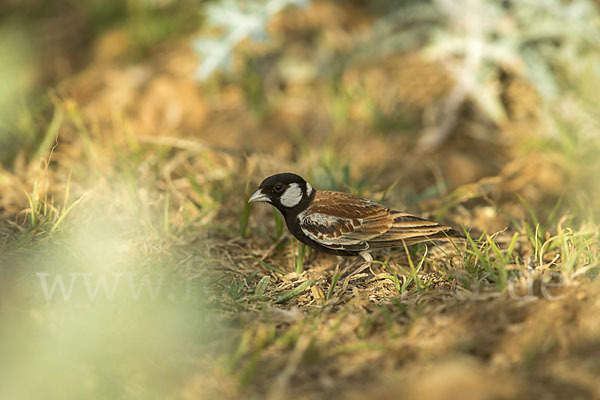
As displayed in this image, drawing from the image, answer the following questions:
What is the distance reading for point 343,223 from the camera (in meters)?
3.65

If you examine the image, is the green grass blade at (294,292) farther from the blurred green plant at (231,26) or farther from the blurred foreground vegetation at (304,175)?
the blurred green plant at (231,26)

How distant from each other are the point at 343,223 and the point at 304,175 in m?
1.24

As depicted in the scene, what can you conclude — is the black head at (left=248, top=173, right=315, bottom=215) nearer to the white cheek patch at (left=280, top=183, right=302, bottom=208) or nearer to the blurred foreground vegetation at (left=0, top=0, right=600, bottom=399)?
the white cheek patch at (left=280, top=183, right=302, bottom=208)

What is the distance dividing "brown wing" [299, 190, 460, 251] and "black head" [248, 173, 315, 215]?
94 millimetres

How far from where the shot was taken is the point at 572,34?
5.04 metres

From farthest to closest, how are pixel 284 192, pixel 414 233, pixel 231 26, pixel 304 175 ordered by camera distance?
pixel 231 26 < pixel 304 175 < pixel 284 192 < pixel 414 233

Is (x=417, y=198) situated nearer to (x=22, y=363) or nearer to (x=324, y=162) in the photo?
(x=324, y=162)

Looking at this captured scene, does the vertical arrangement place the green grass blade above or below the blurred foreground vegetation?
below

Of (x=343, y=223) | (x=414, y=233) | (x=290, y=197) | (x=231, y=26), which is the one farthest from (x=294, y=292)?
(x=231, y=26)

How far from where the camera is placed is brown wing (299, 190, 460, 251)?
3.58 meters

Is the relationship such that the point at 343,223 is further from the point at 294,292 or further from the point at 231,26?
the point at 231,26

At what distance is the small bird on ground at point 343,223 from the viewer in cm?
359

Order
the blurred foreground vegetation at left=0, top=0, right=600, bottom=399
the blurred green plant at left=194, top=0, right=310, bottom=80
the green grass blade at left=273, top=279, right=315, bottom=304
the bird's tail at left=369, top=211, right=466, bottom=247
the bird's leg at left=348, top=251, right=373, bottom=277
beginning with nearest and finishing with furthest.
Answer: the blurred foreground vegetation at left=0, top=0, right=600, bottom=399
the green grass blade at left=273, top=279, right=315, bottom=304
the bird's tail at left=369, top=211, right=466, bottom=247
the bird's leg at left=348, top=251, right=373, bottom=277
the blurred green plant at left=194, top=0, right=310, bottom=80

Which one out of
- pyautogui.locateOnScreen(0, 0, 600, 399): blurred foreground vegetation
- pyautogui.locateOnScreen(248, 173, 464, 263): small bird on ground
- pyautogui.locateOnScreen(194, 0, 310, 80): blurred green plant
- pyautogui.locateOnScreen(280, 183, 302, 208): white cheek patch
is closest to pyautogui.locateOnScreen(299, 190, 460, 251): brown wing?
pyautogui.locateOnScreen(248, 173, 464, 263): small bird on ground
